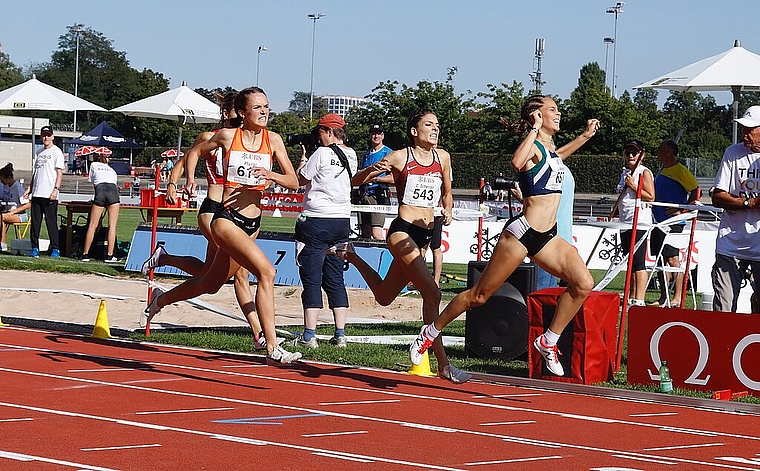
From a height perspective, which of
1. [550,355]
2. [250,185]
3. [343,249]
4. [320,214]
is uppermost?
[250,185]

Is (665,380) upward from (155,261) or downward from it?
downward

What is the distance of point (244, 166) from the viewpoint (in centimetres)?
902

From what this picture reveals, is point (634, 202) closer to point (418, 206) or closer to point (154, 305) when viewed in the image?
point (418, 206)

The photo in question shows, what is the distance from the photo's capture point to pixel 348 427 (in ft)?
22.6

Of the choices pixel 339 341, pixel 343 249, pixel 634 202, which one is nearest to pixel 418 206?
pixel 343 249

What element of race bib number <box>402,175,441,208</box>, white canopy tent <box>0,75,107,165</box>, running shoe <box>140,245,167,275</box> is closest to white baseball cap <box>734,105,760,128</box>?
race bib number <box>402,175,441,208</box>

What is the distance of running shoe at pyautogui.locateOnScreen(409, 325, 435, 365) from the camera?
8672 mm

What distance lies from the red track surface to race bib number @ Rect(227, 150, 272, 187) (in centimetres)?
150

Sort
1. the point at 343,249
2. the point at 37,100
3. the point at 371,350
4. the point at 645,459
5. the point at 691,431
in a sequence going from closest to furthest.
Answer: the point at 645,459, the point at 691,431, the point at 343,249, the point at 371,350, the point at 37,100

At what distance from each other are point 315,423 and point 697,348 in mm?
3277

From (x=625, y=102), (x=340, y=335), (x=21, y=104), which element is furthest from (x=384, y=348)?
(x=625, y=102)

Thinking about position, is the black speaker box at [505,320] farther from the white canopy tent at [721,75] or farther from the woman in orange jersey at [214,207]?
the white canopy tent at [721,75]

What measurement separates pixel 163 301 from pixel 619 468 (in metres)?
5.54

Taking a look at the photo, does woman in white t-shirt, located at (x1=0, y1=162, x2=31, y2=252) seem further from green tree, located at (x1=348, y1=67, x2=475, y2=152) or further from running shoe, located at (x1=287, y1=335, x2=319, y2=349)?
green tree, located at (x1=348, y1=67, x2=475, y2=152)
